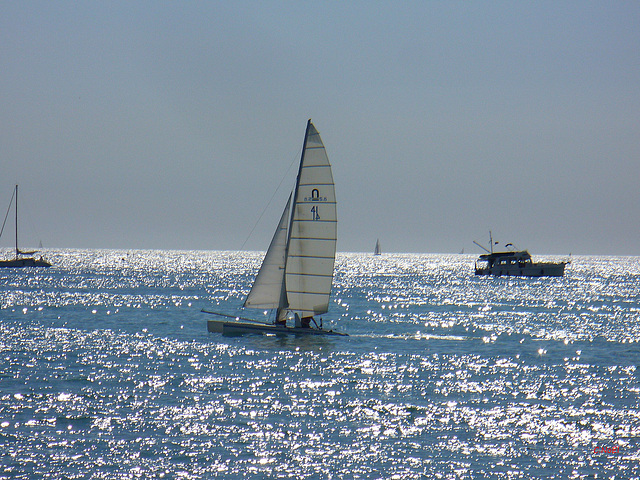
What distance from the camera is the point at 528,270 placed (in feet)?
553

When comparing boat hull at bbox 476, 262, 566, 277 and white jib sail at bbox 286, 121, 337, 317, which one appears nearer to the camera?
white jib sail at bbox 286, 121, 337, 317

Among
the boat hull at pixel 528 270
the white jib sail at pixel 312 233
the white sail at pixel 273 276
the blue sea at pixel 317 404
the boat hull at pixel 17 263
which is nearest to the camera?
the blue sea at pixel 317 404

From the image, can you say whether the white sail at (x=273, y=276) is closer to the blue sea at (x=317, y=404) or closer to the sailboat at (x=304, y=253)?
the sailboat at (x=304, y=253)

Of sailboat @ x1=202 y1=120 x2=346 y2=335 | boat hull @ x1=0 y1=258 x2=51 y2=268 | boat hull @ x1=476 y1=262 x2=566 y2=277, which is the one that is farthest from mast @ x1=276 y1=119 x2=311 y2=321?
boat hull @ x1=0 y1=258 x2=51 y2=268

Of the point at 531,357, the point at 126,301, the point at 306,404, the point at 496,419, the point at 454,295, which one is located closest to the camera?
the point at 496,419

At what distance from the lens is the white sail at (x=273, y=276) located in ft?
158

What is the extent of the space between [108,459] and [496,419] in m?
14.0

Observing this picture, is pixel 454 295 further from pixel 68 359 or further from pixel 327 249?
pixel 68 359

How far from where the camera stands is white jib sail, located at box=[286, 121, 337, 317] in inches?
1786

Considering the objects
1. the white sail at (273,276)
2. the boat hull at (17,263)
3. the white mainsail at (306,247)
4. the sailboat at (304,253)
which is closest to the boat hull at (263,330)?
the sailboat at (304,253)

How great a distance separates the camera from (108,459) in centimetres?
2080

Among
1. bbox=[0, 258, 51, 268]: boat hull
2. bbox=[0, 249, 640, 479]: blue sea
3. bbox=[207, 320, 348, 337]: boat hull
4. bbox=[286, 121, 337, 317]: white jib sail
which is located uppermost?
bbox=[286, 121, 337, 317]: white jib sail

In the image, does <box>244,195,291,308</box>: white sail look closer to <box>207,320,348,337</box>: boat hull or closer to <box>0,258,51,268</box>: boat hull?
<box>207,320,348,337</box>: boat hull

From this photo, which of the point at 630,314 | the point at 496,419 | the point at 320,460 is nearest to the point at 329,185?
the point at 496,419
